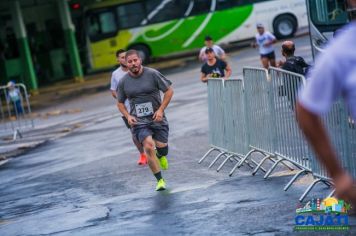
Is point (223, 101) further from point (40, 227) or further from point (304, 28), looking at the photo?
point (304, 28)

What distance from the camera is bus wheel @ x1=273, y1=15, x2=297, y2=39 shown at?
35.2 metres

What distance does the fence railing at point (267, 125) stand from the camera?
739 centimetres

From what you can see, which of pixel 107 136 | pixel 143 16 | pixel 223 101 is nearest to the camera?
pixel 223 101

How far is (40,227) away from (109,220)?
796mm

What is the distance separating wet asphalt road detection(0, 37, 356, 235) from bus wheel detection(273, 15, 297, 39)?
1907 centimetres

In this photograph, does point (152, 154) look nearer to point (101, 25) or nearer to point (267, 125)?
point (267, 125)

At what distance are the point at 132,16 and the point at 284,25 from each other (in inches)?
267

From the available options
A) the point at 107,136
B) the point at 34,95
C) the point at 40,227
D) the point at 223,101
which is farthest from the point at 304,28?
the point at 40,227

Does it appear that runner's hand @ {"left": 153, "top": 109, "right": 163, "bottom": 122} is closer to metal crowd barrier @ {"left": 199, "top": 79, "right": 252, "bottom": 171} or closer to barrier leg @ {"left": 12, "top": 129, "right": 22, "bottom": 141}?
metal crowd barrier @ {"left": 199, "top": 79, "right": 252, "bottom": 171}

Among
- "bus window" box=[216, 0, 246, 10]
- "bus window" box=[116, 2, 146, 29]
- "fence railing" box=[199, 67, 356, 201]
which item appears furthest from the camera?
"bus window" box=[116, 2, 146, 29]

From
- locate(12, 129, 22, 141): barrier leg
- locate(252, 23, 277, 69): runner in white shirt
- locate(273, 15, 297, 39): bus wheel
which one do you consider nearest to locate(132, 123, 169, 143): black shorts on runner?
locate(12, 129, 22, 141): barrier leg

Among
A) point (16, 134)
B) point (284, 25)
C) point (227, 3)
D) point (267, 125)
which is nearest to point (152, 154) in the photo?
point (267, 125)

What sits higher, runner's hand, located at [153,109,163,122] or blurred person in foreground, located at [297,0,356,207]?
blurred person in foreground, located at [297,0,356,207]

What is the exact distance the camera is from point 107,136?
674 inches
